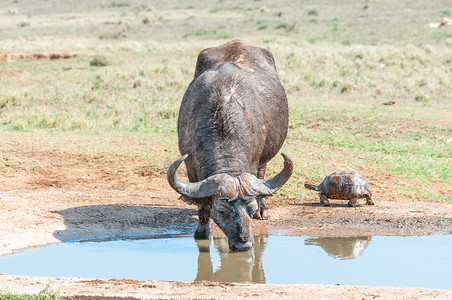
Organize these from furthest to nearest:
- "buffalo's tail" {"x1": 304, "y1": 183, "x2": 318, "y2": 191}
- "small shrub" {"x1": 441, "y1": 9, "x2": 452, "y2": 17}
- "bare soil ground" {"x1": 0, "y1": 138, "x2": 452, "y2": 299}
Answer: "small shrub" {"x1": 441, "y1": 9, "x2": 452, "y2": 17}
"buffalo's tail" {"x1": 304, "y1": 183, "x2": 318, "y2": 191}
"bare soil ground" {"x1": 0, "y1": 138, "x2": 452, "y2": 299}

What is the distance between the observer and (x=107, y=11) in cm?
7169

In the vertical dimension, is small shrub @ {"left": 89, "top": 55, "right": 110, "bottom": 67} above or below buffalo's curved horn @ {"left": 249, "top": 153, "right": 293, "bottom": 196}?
below

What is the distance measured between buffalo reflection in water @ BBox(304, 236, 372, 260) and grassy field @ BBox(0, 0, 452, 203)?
122 inches

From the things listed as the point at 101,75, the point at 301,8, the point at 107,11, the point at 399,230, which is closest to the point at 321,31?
the point at 301,8

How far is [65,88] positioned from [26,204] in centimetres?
1444

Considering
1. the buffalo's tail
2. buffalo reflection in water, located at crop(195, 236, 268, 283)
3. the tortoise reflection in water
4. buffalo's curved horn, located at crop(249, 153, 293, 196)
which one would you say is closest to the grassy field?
the buffalo's tail

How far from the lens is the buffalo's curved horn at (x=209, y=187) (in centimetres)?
752

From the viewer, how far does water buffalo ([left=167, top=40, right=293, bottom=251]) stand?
7621mm

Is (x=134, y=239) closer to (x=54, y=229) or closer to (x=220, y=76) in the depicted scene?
(x=54, y=229)

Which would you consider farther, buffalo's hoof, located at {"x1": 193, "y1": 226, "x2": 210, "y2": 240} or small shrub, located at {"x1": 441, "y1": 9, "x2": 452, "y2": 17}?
small shrub, located at {"x1": 441, "y1": 9, "x2": 452, "y2": 17}

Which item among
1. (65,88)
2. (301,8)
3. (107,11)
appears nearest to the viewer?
(65,88)

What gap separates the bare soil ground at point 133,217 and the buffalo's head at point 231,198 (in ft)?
3.22

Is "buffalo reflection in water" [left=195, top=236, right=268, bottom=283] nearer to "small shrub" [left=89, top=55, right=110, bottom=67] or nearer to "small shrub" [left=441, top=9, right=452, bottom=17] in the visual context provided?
"small shrub" [left=89, top=55, right=110, bottom=67]

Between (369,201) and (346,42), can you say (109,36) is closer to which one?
(346,42)
